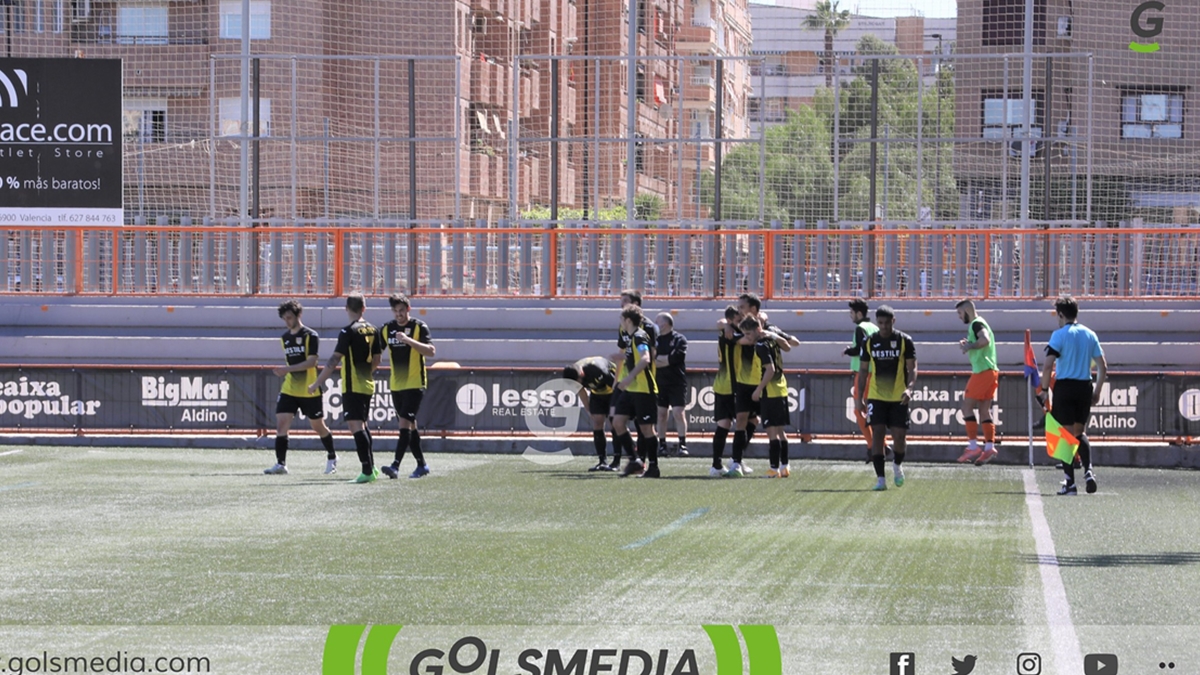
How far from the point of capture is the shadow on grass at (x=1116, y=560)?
10212 millimetres

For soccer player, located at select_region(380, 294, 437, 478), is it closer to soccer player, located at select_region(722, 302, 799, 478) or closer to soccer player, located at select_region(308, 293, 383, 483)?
soccer player, located at select_region(308, 293, 383, 483)

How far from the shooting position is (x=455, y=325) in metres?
24.7

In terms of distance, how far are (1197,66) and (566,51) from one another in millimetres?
16807

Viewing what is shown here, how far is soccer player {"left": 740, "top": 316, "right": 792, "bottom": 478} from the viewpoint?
1614 centimetres

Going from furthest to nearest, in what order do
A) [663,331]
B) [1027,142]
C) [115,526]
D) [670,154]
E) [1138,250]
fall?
[670,154], [1027,142], [1138,250], [663,331], [115,526]

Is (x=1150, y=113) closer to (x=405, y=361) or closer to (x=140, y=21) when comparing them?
→ (x=405, y=361)

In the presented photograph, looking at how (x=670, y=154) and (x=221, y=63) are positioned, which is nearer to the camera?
(x=670, y=154)

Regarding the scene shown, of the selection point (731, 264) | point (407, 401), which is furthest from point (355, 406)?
point (731, 264)

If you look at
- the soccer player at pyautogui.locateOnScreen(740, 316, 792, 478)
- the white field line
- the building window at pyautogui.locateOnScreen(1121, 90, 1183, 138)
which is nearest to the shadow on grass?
the white field line

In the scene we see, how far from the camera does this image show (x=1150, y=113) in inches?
1526

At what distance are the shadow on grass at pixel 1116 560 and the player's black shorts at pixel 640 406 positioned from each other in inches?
244

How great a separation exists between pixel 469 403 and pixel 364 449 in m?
4.81

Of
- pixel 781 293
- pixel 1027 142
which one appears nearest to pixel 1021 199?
pixel 1027 142

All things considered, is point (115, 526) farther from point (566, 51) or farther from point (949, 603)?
point (566, 51)
